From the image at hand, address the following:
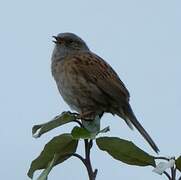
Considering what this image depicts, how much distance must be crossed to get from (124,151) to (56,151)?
0.31 m

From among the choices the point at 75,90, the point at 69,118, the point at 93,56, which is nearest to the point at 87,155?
the point at 69,118

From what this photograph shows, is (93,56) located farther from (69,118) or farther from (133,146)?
(133,146)

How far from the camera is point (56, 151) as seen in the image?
2.37 metres

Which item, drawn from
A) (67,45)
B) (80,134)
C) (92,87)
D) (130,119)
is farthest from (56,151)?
(67,45)

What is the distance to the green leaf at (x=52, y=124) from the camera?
262 cm

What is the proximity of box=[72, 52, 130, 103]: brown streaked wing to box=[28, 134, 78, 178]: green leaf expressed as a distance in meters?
3.05

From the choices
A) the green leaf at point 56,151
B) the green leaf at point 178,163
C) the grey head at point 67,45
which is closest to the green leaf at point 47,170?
the green leaf at point 56,151

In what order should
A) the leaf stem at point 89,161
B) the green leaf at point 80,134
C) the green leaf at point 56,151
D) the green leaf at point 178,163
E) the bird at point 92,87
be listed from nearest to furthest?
the leaf stem at point 89,161 → the green leaf at point 178,163 → the green leaf at point 80,134 → the green leaf at point 56,151 → the bird at point 92,87

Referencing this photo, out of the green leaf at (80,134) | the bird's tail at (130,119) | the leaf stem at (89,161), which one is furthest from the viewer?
the bird's tail at (130,119)

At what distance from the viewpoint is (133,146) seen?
2285 mm

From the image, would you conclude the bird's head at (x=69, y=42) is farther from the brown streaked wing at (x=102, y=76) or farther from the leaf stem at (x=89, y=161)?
the leaf stem at (x=89, y=161)

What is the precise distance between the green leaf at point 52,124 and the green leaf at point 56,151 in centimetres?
18

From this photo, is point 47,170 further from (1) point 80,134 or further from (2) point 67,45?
(2) point 67,45

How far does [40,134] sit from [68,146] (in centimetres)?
24
